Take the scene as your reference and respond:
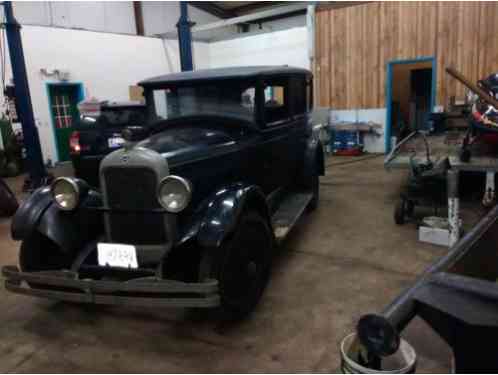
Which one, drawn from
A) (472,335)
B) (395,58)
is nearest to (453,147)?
(395,58)

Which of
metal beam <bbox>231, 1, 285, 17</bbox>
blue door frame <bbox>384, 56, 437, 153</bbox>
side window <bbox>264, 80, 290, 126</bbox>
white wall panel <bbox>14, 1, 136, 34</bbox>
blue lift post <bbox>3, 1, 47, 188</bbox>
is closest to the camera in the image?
side window <bbox>264, 80, 290, 126</bbox>

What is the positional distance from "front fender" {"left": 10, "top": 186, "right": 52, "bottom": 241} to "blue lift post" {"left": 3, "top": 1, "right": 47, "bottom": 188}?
4534 millimetres

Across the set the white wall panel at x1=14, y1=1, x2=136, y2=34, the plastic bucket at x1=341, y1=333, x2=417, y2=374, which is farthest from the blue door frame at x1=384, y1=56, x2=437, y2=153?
the plastic bucket at x1=341, y1=333, x2=417, y2=374

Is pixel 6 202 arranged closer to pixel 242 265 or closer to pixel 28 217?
pixel 28 217

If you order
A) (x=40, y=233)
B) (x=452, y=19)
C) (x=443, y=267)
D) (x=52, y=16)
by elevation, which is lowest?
(x=40, y=233)

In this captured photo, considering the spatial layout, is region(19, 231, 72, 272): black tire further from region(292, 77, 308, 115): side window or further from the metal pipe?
region(292, 77, 308, 115): side window

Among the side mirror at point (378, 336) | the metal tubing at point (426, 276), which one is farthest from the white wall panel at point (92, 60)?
the side mirror at point (378, 336)

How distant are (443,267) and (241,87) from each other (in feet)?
7.67

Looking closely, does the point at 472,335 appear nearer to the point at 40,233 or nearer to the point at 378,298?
the point at 378,298

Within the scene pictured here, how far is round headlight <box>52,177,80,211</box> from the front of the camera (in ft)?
8.41

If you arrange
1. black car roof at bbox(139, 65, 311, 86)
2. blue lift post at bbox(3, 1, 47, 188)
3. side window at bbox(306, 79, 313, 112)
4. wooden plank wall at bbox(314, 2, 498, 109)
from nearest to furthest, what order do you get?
black car roof at bbox(139, 65, 311, 86) < side window at bbox(306, 79, 313, 112) < blue lift post at bbox(3, 1, 47, 188) < wooden plank wall at bbox(314, 2, 498, 109)

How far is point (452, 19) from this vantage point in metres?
7.88

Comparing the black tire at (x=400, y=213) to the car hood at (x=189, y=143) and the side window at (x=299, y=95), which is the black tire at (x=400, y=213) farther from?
the car hood at (x=189, y=143)

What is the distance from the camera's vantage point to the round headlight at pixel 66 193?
2562 mm
